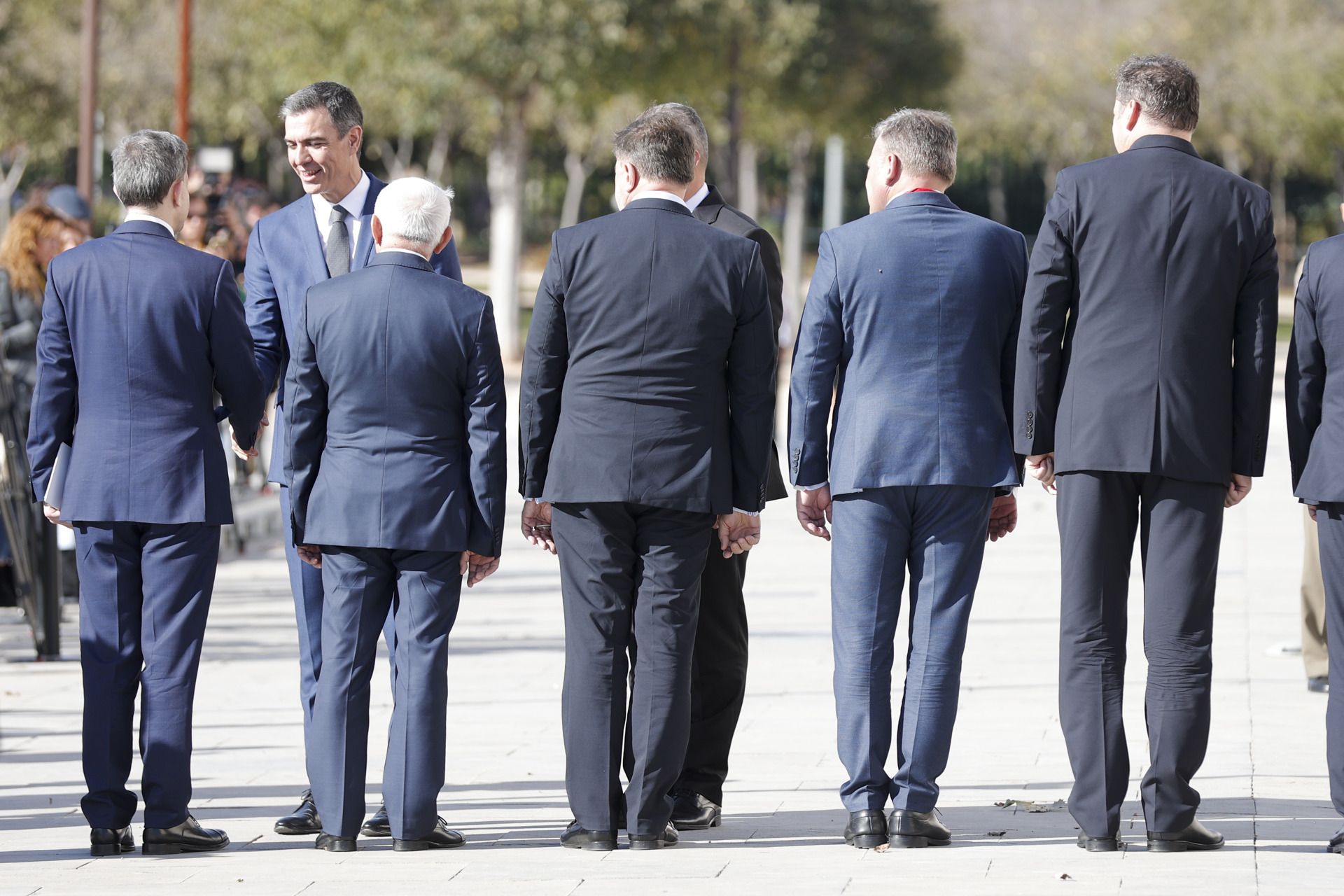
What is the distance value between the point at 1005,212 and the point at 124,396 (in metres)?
59.6

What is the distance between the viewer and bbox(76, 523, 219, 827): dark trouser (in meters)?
5.80

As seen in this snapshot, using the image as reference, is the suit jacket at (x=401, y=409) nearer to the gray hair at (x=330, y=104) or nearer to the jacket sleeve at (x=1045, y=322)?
the gray hair at (x=330, y=104)

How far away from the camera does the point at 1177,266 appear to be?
559 cm

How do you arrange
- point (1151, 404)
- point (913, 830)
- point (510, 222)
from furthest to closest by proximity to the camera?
point (510, 222) < point (913, 830) < point (1151, 404)

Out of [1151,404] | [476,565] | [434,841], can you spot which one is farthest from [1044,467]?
[434,841]

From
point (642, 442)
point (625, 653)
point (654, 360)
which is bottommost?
point (625, 653)

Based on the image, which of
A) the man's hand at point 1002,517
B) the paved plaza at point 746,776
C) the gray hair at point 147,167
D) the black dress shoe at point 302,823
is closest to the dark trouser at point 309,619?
the black dress shoe at point 302,823

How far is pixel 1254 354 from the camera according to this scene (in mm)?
5652

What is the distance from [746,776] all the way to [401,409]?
2043 millimetres

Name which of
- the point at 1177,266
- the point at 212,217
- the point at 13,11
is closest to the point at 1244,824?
the point at 1177,266

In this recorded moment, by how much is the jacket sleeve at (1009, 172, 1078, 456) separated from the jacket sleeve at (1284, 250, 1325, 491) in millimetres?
700

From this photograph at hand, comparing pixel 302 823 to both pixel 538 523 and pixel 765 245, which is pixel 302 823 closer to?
pixel 538 523

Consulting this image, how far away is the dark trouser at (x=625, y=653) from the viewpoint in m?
5.79

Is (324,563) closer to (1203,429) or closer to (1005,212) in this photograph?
(1203,429)
